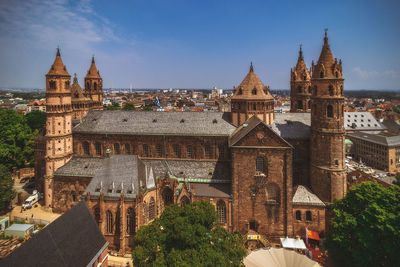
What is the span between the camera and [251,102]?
54688 millimetres

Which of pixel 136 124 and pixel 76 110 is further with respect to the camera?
pixel 76 110

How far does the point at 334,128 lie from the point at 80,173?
4985 cm

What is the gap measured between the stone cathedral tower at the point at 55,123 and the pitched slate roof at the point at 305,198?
48.5m

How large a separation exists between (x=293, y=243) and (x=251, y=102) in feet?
88.5

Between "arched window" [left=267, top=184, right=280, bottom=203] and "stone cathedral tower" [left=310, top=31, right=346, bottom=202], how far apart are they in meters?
8.28

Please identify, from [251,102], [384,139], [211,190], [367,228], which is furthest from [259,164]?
[384,139]

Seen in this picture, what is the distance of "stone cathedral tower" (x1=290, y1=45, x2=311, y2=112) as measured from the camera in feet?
234


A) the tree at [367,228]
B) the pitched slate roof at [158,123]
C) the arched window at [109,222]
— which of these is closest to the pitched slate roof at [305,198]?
the tree at [367,228]

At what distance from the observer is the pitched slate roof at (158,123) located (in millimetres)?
54969

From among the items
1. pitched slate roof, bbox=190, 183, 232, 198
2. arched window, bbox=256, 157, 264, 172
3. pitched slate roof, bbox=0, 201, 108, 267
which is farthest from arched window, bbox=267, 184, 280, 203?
pitched slate roof, bbox=0, 201, 108, 267

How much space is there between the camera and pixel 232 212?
47.4 metres

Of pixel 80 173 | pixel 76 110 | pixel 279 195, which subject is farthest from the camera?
pixel 76 110

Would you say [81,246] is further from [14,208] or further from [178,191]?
[14,208]

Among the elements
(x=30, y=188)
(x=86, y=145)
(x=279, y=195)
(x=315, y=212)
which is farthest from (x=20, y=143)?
(x=315, y=212)
